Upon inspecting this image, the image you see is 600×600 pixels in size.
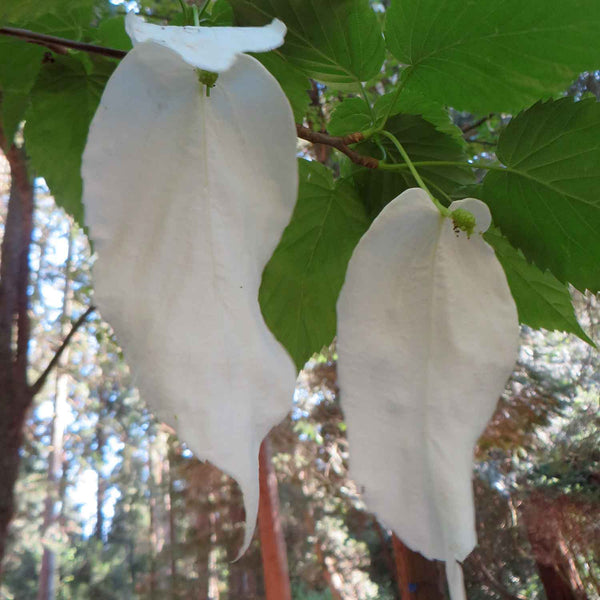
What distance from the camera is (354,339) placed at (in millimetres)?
106

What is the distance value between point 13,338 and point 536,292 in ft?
5.58

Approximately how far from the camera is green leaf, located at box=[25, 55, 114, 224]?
0.19 metres

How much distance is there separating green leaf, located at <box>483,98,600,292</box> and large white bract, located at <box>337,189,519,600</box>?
70mm

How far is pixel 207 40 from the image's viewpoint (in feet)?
0.28

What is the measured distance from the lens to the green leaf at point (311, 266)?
0.63ft

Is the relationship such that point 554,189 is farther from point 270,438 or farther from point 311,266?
point 270,438

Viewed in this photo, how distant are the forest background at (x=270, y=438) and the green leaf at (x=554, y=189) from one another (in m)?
0.01

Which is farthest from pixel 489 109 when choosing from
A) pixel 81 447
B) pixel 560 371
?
pixel 81 447

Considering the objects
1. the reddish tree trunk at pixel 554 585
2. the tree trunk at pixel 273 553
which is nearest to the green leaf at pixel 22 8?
the tree trunk at pixel 273 553

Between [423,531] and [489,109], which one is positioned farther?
→ [489,109]

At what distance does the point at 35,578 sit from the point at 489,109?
740cm

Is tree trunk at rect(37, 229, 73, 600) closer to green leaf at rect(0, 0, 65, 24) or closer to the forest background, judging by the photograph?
the forest background

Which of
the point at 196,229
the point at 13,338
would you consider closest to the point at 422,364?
the point at 196,229

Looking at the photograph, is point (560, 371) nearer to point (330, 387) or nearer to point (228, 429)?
point (330, 387)
